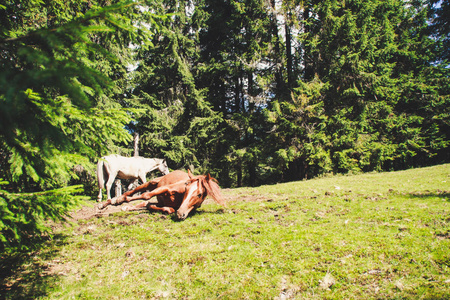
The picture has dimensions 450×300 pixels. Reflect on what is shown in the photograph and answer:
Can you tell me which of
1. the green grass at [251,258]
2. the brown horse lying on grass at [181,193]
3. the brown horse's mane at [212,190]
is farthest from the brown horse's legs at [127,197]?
the brown horse's mane at [212,190]

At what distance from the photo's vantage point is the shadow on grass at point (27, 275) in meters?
2.58

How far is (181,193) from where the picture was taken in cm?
561

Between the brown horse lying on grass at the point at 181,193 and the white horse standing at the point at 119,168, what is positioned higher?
the white horse standing at the point at 119,168

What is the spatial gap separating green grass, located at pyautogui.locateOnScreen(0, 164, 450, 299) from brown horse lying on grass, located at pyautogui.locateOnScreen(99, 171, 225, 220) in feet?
1.43

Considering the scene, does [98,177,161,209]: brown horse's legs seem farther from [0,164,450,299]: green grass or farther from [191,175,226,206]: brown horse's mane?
[191,175,226,206]: brown horse's mane

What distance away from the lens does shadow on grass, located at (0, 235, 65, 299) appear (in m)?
2.58

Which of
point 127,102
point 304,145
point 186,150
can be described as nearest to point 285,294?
point 304,145

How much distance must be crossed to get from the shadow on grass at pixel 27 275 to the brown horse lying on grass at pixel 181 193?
2.31 meters

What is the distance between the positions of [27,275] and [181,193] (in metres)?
3.19

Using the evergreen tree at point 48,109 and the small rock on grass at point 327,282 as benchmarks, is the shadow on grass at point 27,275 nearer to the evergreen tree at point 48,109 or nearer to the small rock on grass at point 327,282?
the evergreen tree at point 48,109

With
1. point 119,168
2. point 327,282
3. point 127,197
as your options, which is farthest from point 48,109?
point 119,168

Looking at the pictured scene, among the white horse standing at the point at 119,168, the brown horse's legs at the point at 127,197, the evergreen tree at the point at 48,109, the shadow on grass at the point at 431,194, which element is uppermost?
the evergreen tree at the point at 48,109

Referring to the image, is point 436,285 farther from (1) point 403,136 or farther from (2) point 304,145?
(1) point 403,136

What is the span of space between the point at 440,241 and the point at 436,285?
1.27m
